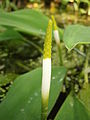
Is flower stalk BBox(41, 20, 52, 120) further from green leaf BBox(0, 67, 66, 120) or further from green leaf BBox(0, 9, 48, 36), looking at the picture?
green leaf BBox(0, 9, 48, 36)

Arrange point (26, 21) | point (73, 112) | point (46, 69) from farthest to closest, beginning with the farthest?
point (26, 21)
point (73, 112)
point (46, 69)

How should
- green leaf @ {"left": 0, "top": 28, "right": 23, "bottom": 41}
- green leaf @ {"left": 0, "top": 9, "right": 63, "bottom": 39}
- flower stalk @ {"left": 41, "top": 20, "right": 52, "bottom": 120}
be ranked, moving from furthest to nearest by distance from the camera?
green leaf @ {"left": 0, "top": 28, "right": 23, "bottom": 41}, green leaf @ {"left": 0, "top": 9, "right": 63, "bottom": 39}, flower stalk @ {"left": 41, "top": 20, "right": 52, "bottom": 120}

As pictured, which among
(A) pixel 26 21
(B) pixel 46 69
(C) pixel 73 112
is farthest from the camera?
(A) pixel 26 21

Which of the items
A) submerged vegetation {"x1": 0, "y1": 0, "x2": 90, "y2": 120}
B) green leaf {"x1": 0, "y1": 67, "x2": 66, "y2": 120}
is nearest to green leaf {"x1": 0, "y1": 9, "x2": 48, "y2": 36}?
submerged vegetation {"x1": 0, "y1": 0, "x2": 90, "y2": 120}

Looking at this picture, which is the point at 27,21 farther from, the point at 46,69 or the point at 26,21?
the point at 46,69

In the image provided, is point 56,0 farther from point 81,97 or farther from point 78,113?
point 78,113

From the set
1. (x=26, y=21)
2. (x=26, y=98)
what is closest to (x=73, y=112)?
(x=26, y=98)

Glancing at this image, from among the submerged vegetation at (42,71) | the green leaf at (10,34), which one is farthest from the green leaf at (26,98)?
the green leaf at (10,34)
